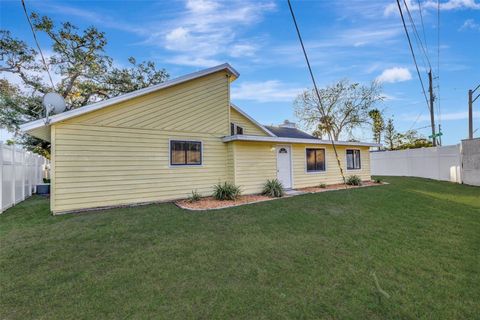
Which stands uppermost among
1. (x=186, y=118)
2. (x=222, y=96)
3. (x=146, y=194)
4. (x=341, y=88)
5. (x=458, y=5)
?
(x=341, y=88)

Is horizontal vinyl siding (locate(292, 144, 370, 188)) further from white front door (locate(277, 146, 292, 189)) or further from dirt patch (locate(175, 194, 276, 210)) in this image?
dirt patch (locate(175, 194, 276, 210))

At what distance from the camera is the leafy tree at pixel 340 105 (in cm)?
2419

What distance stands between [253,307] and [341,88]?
27.1 meters

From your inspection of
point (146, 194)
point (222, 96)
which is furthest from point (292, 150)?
point (146, 194)

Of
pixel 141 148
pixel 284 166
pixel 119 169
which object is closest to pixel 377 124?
pixel 284 166

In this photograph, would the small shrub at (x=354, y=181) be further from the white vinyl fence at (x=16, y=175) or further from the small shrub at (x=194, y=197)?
the white vinyl fence at (x=16, y=175)

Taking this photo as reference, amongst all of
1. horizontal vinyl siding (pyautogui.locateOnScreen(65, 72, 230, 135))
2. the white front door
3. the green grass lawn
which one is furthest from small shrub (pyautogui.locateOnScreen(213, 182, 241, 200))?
the white front door

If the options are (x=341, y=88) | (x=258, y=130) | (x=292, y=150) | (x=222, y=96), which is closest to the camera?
(x=222, y=96)

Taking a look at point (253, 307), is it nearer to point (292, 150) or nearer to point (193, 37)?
point (292, 150)

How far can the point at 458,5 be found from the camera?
705cm

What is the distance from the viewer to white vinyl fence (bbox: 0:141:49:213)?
674 centimetres

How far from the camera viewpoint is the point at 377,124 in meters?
28.1

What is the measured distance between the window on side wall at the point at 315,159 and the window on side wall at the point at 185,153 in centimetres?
568

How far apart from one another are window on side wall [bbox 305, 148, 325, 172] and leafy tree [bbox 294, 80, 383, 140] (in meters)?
14.1
